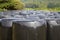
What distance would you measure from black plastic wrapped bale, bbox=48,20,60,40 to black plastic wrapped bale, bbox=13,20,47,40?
0.06m

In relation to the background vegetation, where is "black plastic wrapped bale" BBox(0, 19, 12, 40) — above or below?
below

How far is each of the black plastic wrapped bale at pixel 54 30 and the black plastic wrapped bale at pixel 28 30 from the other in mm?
62

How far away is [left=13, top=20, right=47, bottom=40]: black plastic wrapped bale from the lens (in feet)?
2.66

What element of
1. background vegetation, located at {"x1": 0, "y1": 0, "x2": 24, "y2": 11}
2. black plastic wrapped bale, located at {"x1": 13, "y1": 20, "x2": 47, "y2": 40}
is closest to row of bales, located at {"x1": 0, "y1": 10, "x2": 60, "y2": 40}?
black plastic wrapped bale, located at {"x1": 13, "y1": 20, "x2": 47, "y2": 40}

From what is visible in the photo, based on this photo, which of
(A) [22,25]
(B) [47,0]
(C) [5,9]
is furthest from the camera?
(B) [47,0]

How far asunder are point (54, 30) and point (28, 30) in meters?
0.18

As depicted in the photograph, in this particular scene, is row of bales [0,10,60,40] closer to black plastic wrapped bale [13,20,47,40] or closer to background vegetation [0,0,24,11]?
black plastic wrapped bale [13,20,47,40]

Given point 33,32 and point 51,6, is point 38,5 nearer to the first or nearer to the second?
point 51,6

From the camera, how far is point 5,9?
4.92ft

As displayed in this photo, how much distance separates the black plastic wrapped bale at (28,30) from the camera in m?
0.81

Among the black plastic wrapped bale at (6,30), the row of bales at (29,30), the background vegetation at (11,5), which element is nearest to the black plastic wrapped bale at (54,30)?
the row of bales at (29,30)

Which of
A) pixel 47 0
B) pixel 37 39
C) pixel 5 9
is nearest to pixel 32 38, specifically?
pixel 37 39

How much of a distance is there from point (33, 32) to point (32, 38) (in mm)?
42

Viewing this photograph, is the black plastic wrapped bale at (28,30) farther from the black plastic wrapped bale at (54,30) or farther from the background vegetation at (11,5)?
the background vegetation at (11,5)
